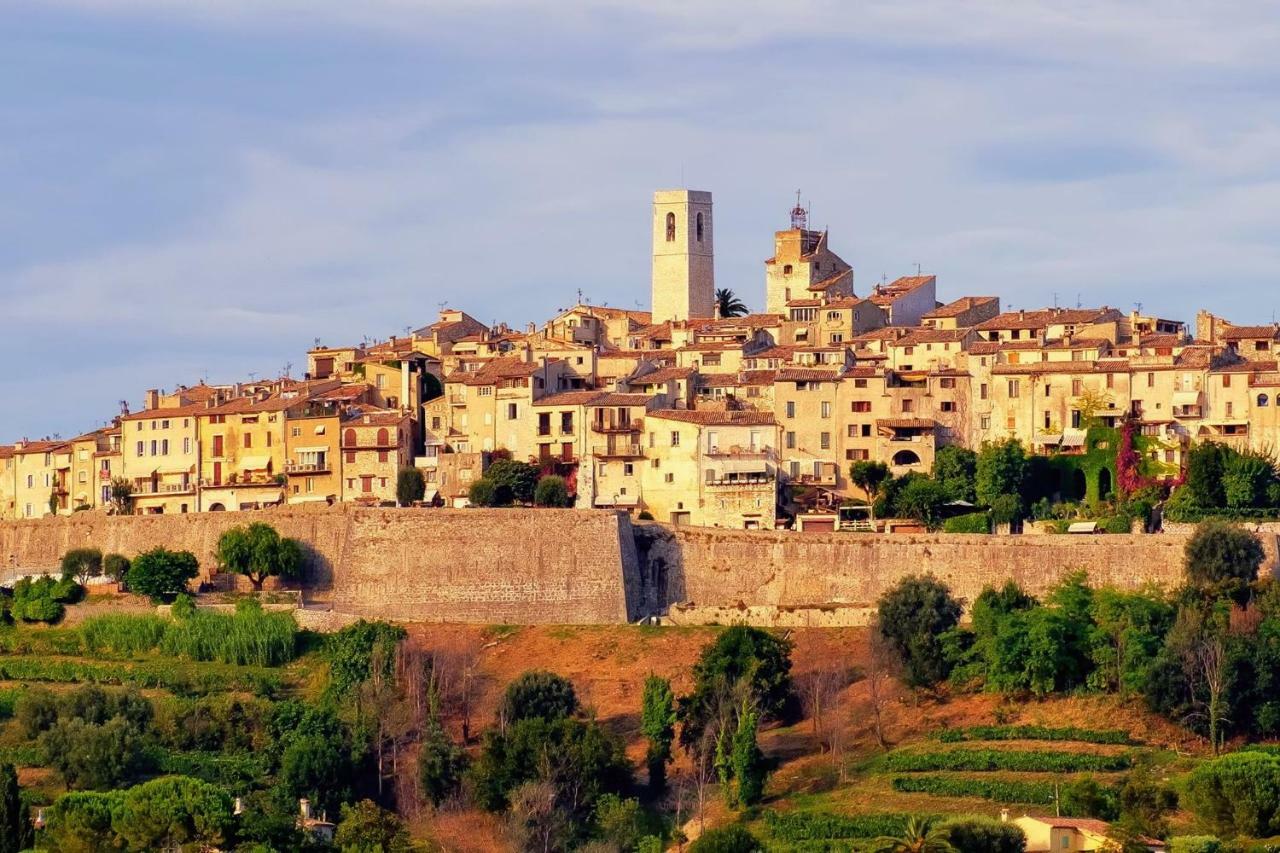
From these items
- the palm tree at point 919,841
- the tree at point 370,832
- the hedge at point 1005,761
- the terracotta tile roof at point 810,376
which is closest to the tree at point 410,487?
the terracotta tile roof at point 810,376

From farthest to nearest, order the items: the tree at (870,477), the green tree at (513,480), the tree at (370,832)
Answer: the green tree at (513,480) < the tree at (870,477) < the tree at (370,832)

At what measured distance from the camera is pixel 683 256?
9744 centimetres

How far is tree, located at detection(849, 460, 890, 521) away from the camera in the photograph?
261ft

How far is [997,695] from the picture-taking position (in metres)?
69.6

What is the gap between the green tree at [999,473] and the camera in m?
77.6

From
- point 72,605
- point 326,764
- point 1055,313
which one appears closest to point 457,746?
point 326,764

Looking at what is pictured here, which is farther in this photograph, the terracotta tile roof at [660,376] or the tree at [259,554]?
the terracotta tile roof at [660,376]

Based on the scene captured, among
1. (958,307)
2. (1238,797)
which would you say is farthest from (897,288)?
(1238,797)

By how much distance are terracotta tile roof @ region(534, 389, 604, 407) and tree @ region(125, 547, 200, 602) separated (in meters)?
9.55

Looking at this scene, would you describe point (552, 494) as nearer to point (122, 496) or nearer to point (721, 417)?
point (721, 417)

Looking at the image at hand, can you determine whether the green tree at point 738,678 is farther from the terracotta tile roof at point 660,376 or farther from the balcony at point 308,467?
the balcony at point 308,467

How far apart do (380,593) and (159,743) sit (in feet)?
25.4

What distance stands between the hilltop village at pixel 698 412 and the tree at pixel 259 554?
3.48 meters

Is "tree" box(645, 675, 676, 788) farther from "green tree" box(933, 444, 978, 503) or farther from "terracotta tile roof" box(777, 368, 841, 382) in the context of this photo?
"terracotta tile roof" box(777, 368, 841, 382)
